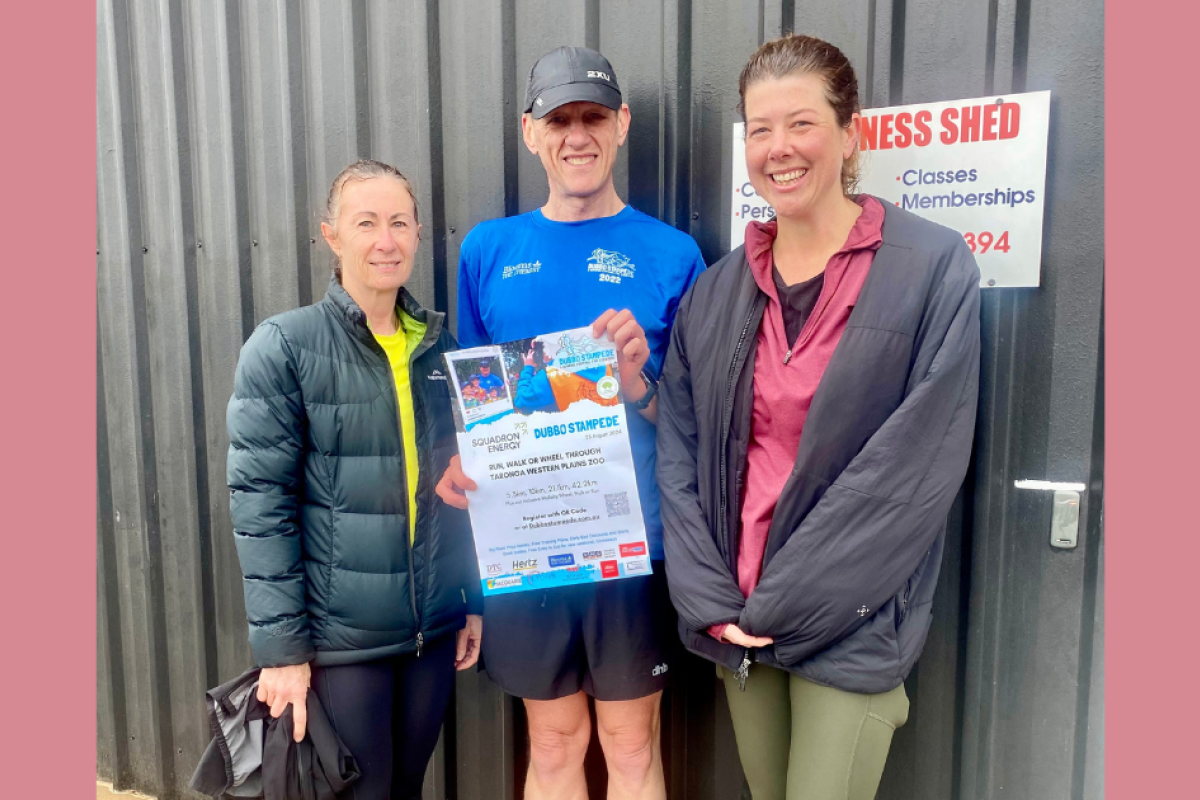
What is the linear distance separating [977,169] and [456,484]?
65.8 inches

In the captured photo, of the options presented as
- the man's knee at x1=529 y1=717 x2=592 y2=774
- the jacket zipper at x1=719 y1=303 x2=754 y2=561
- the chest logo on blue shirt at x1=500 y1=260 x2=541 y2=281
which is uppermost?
the chest logo on blue shirt at x1=500 y1=260 x2=541 y2=281

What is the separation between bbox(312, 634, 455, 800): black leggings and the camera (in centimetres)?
205

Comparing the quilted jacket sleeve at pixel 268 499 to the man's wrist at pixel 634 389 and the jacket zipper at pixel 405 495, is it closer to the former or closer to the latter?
the jacket zipper at pixel 405 495

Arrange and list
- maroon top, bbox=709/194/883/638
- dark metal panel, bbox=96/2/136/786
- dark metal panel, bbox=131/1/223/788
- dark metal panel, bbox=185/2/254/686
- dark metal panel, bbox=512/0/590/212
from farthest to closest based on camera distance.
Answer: dark metal panel, bbox=96/2/136/786 < dark metal panel, bbox=131/1/223/788 < dark metal panel, bbox=185/2/254/686 < dark metal panel, bbox=512/0/590/212 < maroon top, bbox=709/194/883/638

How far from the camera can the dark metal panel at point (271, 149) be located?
3.13 meters

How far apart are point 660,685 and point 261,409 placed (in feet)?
4.36

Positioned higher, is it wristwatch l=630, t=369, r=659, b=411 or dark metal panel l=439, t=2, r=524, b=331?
dark metal panel l=439, t=2, r=524, b=331

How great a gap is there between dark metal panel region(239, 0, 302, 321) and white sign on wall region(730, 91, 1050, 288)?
2092mm

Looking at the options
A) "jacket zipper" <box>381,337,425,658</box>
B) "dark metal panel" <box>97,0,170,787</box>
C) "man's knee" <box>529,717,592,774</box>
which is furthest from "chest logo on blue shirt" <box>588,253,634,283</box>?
"dark metal panel" <box>97,0,170,787</box>

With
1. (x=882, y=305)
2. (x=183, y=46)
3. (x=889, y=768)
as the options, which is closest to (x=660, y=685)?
(x=889, y=768)

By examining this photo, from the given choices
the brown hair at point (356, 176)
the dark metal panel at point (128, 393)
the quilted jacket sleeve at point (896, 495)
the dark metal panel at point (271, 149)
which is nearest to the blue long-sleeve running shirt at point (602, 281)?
the brown hair at point (356, 176)

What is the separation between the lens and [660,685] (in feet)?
7.36

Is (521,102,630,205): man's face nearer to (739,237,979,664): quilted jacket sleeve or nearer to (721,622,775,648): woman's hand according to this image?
(739,237,979,664): quilted jacket sleeve

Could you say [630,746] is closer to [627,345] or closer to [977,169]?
[627,345]
